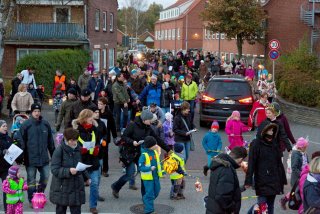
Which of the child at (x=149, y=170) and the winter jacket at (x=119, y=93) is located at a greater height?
the winter jacket at (x=119, y=93)

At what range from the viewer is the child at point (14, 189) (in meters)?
8.03

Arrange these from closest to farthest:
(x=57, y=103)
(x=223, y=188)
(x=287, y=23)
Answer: (x=223, y=188), (x=57, y=103), (x=287, y=23)

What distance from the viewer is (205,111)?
58.0 feet

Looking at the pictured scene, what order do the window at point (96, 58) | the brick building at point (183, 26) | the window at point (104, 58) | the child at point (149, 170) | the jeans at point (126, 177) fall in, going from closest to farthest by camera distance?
1. the child at point (149, 170)
2. the jeans at point (126, 177)
3. the window at point (96, 58)
4. the window at point (104, 58)
5. the brick building at point (183, 26)

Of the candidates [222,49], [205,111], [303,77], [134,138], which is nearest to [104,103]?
[134,138]

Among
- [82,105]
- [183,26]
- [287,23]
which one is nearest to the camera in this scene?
[82,105]

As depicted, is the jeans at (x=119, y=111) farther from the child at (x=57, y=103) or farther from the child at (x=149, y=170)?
the child at (x=149, y=170)

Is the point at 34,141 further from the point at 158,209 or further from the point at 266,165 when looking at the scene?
the point at 266,165

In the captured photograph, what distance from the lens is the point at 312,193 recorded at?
6414 mm

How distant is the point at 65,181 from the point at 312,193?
10.9ft

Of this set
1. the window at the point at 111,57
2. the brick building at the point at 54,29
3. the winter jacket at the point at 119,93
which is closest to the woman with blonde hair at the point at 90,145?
the winter jacket at the point at 119,93

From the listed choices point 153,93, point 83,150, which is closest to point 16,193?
point 83,150

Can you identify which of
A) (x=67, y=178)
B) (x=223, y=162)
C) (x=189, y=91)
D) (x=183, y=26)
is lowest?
(x=67, y=178)

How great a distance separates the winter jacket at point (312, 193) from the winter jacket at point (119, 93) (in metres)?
9.48
